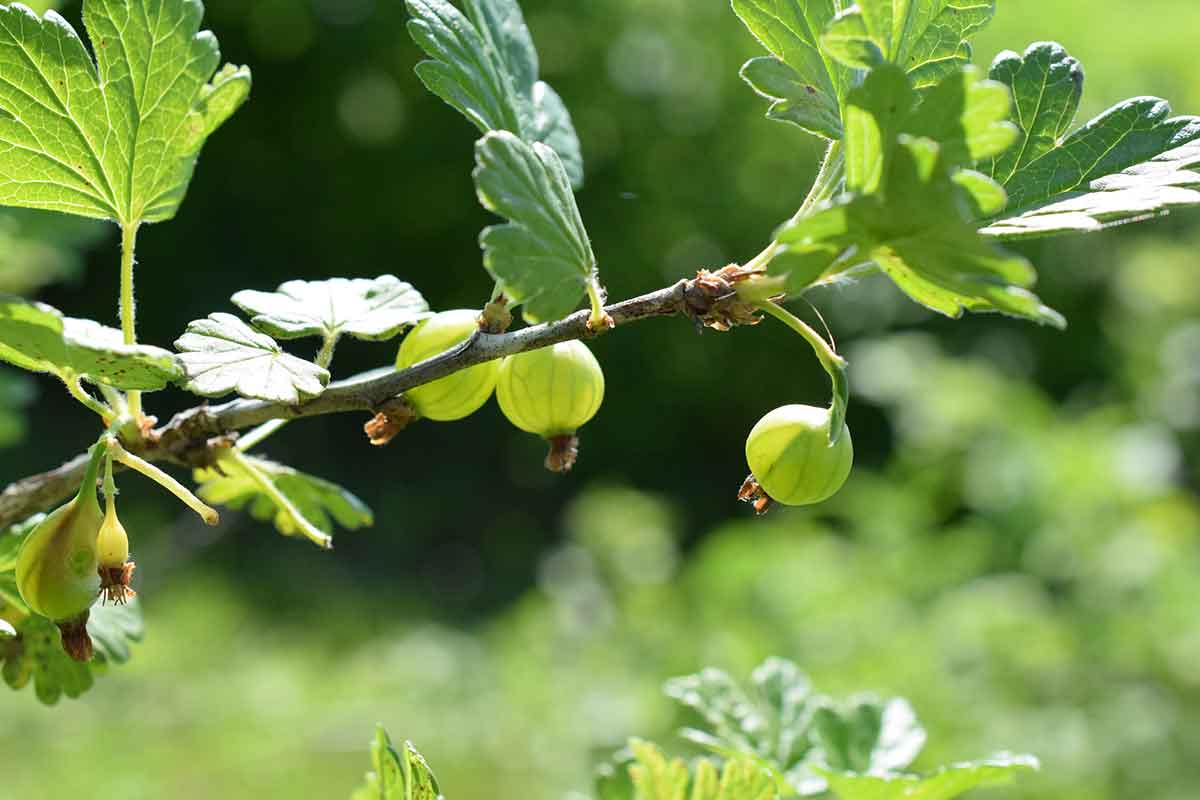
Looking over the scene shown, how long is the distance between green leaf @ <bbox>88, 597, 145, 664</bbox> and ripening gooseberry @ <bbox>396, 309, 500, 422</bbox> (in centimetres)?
21

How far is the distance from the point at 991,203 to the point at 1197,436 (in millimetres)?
4159

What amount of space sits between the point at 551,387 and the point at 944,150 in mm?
194

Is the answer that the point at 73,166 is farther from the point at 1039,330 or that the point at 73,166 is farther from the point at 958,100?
the point at 1039,330

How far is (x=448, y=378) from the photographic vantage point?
537mm

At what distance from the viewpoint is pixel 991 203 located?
0.40 meters

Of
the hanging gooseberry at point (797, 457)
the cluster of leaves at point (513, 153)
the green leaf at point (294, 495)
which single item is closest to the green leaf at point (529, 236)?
the cluster of leaves at point (513, 153)

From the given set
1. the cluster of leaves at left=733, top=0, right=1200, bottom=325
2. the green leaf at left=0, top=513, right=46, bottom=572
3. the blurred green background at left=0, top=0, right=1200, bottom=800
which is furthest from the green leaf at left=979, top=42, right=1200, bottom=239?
the blurred green background at left=0, top=0, right=1200, bottom=800

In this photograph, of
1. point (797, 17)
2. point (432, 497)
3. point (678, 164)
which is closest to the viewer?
point (797, 17)

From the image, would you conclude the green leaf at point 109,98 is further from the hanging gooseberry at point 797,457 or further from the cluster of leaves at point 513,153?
the hanging gooseberry at point 797,457

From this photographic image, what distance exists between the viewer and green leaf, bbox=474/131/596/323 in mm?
435

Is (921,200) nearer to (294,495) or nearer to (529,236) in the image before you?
(529,236)

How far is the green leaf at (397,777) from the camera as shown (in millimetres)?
424

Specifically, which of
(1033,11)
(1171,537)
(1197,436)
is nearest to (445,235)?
(1033,11)

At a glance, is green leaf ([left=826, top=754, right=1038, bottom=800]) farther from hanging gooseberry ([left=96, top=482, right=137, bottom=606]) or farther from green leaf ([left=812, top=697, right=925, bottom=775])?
hanging gooseberry ([left=96, top=482, right=137, bottom=606])
